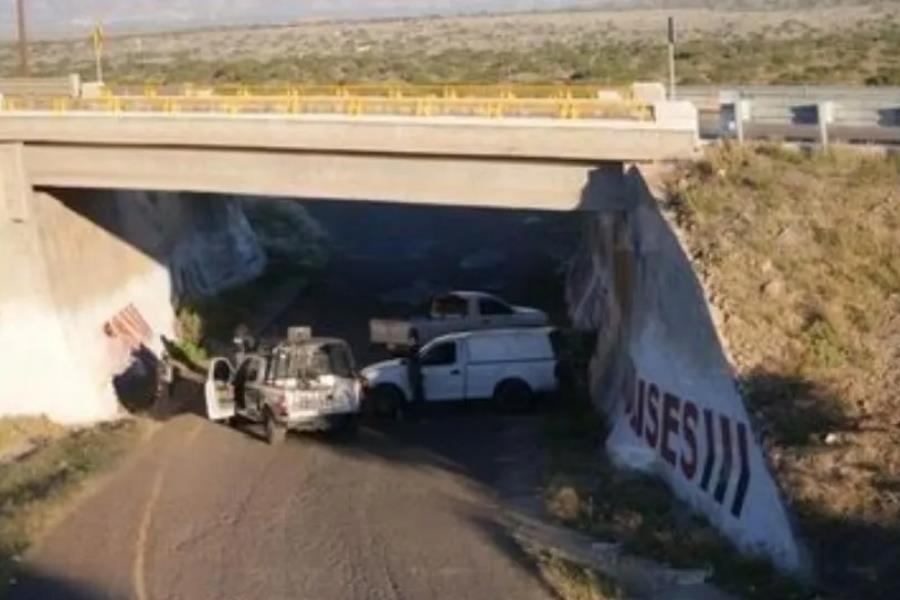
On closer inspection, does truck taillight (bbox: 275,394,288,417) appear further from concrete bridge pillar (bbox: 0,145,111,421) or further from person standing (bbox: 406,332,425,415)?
concrete bridge pillar (bbox: 0,145,111,421)

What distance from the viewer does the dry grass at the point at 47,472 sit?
21.4 metres

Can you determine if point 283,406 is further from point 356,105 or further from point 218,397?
point 356,105

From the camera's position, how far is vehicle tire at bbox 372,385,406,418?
2997 centimetres

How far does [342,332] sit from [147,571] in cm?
1902

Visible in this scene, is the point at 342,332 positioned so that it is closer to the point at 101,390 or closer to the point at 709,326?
the point at 101,390

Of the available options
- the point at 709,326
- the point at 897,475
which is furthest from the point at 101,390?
the point at 897,475

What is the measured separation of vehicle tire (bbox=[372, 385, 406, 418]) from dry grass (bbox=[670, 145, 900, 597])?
7875mm

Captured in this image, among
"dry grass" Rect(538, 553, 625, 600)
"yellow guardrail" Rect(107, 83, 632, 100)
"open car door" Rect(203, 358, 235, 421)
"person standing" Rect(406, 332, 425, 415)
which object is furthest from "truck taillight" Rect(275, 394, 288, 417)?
"dry grass" Rect(538, 553, 625, 600)

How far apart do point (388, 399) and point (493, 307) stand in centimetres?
553

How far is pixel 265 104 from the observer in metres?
30.4

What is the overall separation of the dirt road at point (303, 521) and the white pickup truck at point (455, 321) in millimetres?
4913

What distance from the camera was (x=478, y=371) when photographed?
29.6 meters

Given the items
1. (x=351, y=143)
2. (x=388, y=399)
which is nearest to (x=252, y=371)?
(x=388, y=399)

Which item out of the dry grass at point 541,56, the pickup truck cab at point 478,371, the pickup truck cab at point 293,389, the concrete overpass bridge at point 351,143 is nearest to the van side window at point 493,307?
the pickup truck cab at point 478,371
